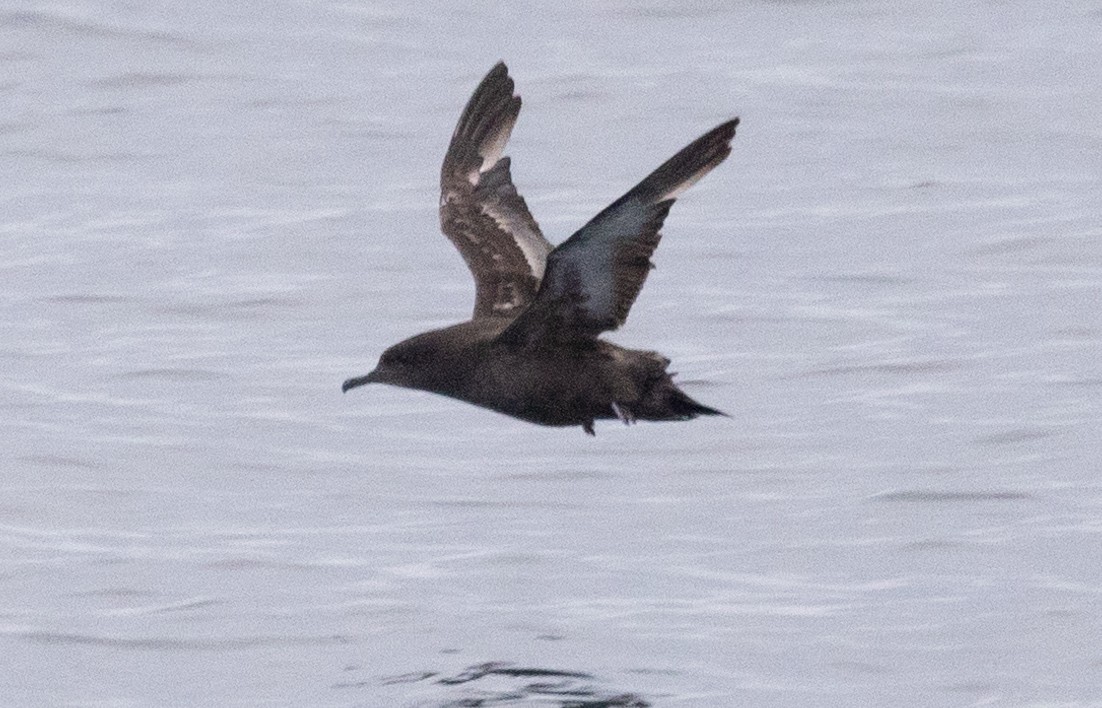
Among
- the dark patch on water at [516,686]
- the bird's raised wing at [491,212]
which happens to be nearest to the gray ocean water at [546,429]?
the dark patch on water at [516,686]

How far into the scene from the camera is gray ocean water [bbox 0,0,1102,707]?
30.3 feet

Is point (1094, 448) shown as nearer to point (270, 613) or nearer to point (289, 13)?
point (270, 613)

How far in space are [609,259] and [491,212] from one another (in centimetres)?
181

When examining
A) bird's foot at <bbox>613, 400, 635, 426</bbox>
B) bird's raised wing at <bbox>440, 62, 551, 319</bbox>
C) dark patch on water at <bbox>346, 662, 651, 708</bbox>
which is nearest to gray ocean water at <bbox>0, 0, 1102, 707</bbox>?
dark patch on water at <bbox>346, 662, 651, 708</bbox>

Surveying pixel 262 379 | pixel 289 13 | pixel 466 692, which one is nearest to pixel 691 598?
pixel 466 692

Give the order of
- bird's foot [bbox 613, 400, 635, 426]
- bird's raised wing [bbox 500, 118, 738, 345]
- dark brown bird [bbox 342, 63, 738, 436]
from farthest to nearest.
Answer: bird's foot [bbox 613, 400, 635, 426] < dark brown bird [bbox 342, 63, 738, 436] < bird's raised wing [bbox 500, 118, 738, 345]

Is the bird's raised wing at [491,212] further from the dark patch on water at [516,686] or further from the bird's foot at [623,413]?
the dark patch on water at [516,686]

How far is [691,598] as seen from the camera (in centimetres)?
966

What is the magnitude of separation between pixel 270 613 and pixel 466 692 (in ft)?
3.67

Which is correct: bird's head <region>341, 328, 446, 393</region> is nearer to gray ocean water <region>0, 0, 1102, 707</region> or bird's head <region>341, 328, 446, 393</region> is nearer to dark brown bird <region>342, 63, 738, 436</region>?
dark brown bird <region>342, 63, 738, 436</region>

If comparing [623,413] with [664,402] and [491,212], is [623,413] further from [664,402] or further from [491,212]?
[491,212]

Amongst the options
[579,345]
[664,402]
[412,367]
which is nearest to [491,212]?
[412,367]

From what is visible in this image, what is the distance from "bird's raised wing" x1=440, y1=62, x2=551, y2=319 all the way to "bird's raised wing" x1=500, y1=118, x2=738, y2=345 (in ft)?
2.77

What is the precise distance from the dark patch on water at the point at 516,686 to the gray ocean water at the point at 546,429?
0.05 ft
